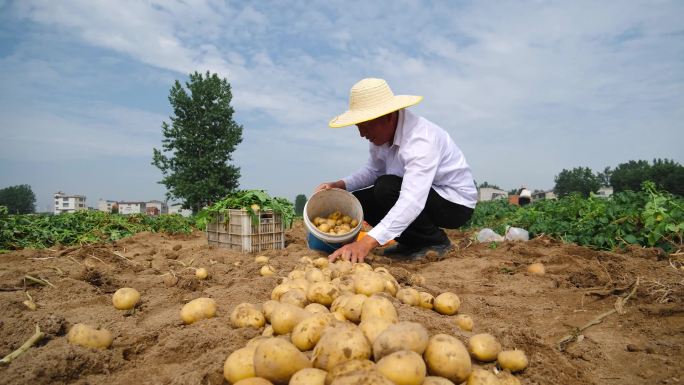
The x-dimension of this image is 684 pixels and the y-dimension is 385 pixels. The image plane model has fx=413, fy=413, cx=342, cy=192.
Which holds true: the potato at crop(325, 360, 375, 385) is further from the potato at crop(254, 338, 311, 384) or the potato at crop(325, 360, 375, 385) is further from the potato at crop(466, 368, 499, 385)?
the potato at crop(466, 368, 499, 385)

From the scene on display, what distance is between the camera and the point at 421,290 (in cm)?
325

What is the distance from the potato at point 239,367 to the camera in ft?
5.88

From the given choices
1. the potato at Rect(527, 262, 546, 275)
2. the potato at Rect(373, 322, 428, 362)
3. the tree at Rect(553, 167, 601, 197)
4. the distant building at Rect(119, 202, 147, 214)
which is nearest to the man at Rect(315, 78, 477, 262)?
the potato at Rect(527, 262, 546, 275)

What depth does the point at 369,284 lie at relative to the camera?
8.80ft

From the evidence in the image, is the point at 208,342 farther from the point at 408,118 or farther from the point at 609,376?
the point at 408,118

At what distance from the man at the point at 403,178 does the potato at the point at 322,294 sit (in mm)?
1231

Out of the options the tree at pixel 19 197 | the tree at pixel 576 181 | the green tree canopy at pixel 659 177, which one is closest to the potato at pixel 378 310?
the green tree canopy at pixel 659 177

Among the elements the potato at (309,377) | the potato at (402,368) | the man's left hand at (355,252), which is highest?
the man's left hand at (355,252)

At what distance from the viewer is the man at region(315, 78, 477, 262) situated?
417 centimetres

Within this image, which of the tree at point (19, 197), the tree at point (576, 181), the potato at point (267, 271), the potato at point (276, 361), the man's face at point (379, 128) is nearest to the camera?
the potato at point (276, 361)

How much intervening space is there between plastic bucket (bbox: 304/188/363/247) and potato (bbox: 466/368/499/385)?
306 cm

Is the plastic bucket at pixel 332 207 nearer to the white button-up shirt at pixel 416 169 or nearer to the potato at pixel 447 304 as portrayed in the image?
the white button-up shirt at pixel 416 169

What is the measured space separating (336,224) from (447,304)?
247cm

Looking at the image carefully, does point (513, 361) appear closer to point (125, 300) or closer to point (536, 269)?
point (536, 269)
